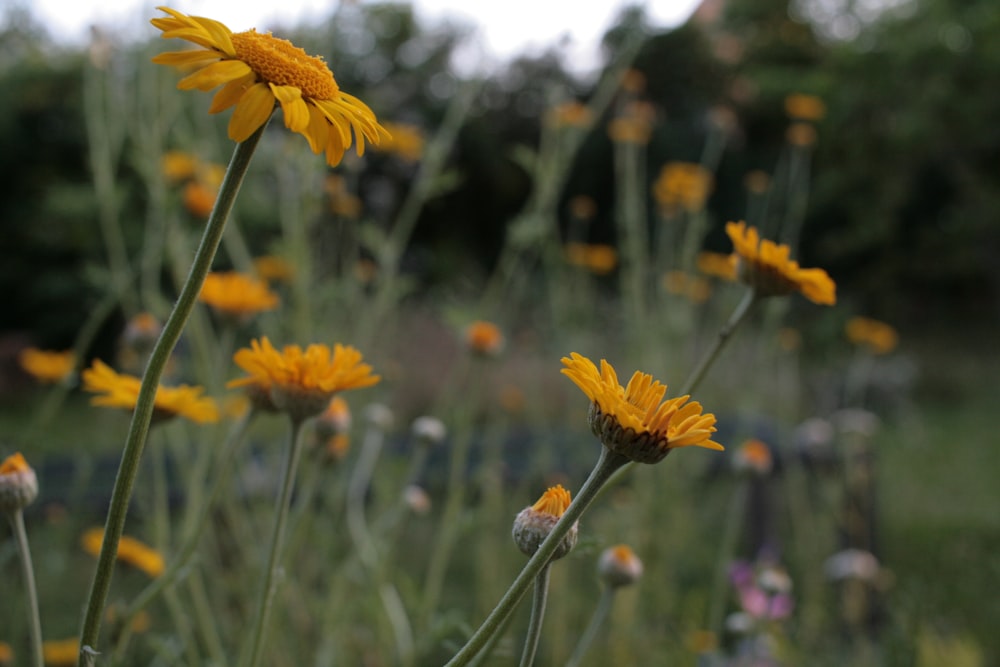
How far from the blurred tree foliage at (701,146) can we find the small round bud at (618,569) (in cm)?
504

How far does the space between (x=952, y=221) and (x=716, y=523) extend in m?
7.37

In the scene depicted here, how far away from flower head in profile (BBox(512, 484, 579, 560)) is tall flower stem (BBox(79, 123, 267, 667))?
0.23 m

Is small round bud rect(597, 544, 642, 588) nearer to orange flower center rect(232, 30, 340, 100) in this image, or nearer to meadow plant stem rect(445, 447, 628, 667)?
meadow plant stem rect(445, 447, 628, 667)

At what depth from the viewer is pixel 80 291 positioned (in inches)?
257

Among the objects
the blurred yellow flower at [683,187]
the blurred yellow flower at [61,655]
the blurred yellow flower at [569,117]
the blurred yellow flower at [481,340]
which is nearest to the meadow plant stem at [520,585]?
the blurred yellow flower at [481,340]

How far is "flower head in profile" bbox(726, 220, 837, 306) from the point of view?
28.7 inches

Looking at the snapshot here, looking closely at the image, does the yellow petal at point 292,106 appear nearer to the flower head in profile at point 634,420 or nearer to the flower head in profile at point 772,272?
the flower head in profile at point 634,420

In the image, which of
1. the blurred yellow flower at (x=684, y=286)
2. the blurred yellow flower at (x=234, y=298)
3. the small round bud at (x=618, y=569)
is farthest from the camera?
the blurred yellow flower at (x=684, y=286)

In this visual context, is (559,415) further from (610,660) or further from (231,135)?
(231,135)

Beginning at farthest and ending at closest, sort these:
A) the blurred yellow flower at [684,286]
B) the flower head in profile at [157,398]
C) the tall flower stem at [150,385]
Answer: the blurred yellow flower at [684,286], the flower head in profile at [157,398], the tall flower stem at [150,385]

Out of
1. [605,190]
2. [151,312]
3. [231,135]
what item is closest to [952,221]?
[605,190]

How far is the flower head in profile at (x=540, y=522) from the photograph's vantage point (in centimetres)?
53

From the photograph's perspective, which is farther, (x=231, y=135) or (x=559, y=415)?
(x=559, y=415)

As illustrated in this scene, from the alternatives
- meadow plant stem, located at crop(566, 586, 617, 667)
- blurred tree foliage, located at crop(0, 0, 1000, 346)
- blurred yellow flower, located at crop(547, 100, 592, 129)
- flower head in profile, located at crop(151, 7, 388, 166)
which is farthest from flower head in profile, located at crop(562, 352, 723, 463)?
blurred tree foliage, located at crop(0, 0, 1000, 346)
